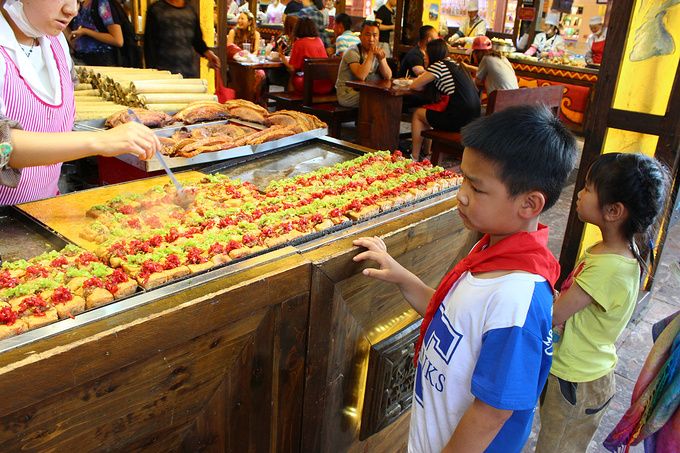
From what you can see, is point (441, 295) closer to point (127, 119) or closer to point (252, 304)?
point (252, 304)

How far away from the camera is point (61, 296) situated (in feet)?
4.44

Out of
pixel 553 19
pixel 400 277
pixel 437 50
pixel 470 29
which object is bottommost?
pixel 400 277

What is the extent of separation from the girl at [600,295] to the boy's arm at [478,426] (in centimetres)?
87

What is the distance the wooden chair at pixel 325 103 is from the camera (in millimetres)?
6996

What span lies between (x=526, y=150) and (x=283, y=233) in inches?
34.7

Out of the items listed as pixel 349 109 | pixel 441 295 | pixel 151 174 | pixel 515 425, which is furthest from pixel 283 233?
pixel 349 109

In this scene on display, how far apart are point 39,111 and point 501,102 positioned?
4.34m

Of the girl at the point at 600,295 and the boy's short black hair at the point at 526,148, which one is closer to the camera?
the boy's short black hair at the point at 526,148

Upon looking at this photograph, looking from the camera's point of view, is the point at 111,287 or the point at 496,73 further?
the point at 496,73

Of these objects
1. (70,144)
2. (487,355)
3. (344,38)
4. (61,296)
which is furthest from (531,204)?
(344,38)

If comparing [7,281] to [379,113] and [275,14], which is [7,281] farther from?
[275,14]

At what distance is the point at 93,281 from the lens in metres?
1.43

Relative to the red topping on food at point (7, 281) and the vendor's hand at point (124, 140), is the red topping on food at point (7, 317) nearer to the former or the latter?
the red topping on food at point (7, 281)

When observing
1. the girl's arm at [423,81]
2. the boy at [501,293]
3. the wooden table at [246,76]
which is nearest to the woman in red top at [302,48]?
the wooden table at [246,76]
